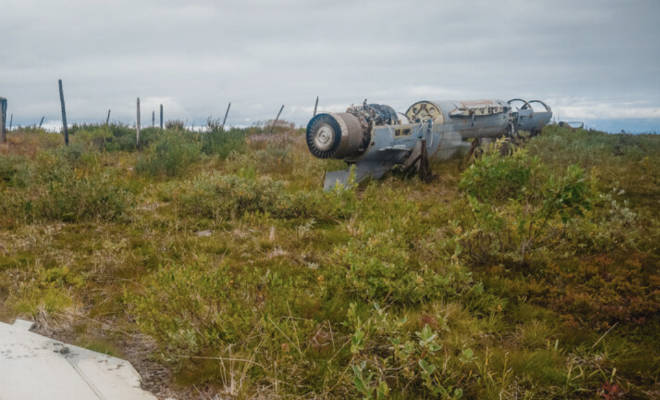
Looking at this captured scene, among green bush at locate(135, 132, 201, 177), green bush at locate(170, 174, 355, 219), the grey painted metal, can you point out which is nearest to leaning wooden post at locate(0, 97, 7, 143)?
green bush at locate(135, 132, 201, 177)

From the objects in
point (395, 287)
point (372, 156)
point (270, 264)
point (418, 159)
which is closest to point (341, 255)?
point (395, 287)

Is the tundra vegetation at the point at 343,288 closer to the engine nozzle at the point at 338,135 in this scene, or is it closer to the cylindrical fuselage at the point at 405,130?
the engine nozzle at the point at 338,135

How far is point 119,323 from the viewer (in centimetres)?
403

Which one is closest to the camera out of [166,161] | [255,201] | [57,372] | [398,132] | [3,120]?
[57,372]

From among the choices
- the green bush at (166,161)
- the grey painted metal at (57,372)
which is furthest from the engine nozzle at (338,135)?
the grey painted metal at (57,372)

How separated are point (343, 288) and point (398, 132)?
6233 millimetres

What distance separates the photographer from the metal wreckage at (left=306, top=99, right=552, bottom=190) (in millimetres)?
8969

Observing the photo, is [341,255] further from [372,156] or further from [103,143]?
[103,143]

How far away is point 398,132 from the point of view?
32.4 ft

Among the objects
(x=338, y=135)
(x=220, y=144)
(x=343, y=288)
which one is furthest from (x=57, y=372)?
(x=220, y=144)

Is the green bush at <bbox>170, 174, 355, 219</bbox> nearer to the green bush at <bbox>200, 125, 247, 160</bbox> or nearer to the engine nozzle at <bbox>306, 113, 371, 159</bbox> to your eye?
the engine nozzle at <bbox>306, 113, 371, 159</bbox>

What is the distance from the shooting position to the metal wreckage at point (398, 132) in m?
8.97

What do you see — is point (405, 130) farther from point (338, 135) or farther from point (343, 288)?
point (343, 288)

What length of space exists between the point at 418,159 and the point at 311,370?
7.68m
